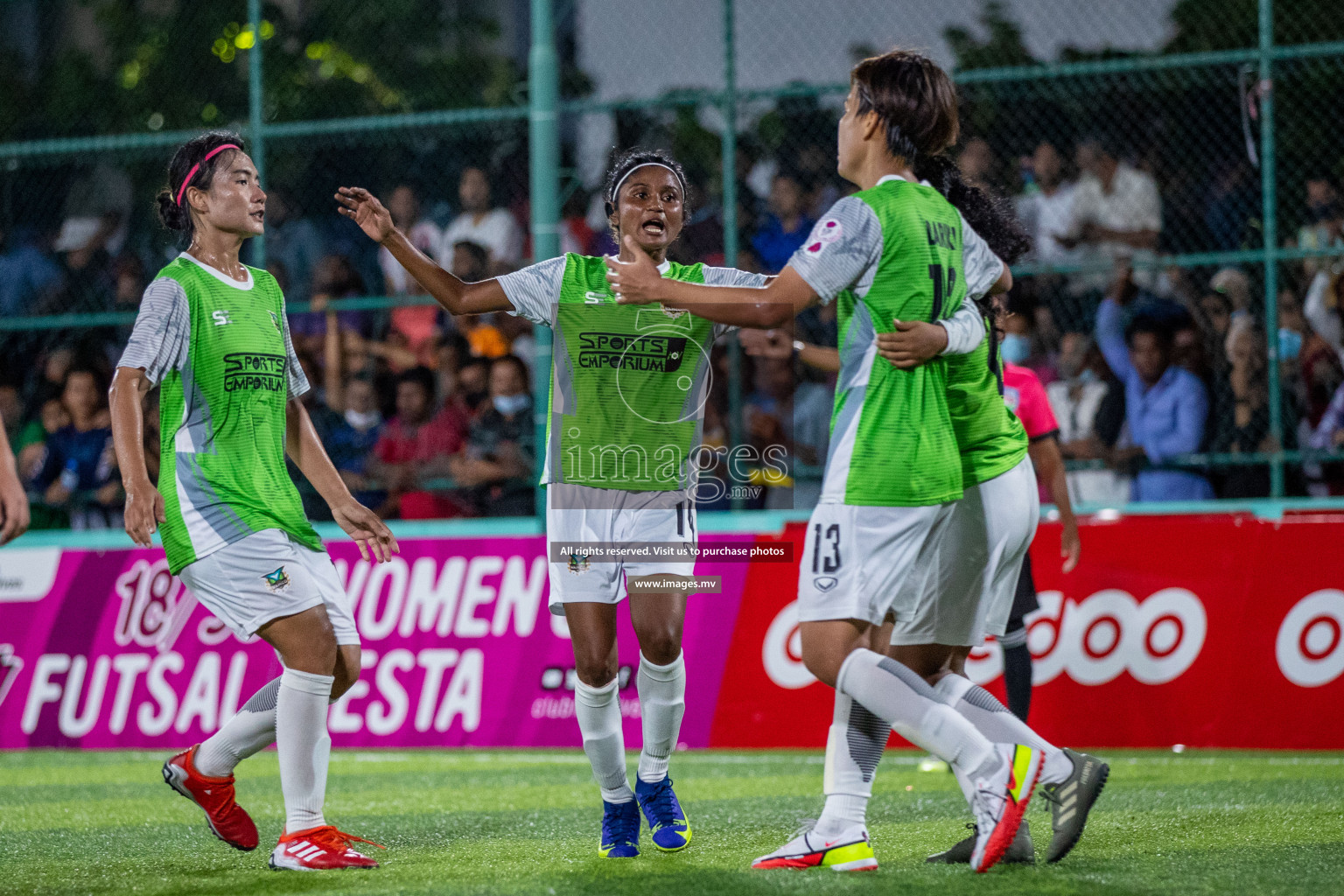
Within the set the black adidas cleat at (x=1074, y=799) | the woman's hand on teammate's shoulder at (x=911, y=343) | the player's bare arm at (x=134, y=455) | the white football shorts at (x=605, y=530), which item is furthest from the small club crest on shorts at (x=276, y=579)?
the black adidas cleat at (x=1074, y=799)

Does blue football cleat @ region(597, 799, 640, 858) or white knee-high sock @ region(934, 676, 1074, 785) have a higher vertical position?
white knee-high sock @ region(934, 676, 1074, 785)

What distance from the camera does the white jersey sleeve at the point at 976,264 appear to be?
4570 millimetres

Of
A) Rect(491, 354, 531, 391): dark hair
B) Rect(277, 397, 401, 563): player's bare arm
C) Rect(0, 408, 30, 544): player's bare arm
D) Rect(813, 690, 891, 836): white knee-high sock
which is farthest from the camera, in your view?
Rect(491, 354, 531, 391): dark hair

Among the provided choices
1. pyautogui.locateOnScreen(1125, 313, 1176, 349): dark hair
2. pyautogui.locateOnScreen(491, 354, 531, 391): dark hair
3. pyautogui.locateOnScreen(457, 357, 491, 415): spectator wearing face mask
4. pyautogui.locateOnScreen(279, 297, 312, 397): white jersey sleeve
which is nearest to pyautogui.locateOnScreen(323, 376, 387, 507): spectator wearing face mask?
pyautogui.locateOnScreen(457, 357, 491, 415): spectator wearing face mask

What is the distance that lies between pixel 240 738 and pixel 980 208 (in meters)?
3.02

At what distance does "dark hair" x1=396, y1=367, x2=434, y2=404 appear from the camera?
1087cm

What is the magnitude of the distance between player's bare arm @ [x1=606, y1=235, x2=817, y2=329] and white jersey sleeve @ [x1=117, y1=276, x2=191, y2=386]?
64.7 inches

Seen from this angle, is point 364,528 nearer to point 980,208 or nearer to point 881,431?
point 881,431

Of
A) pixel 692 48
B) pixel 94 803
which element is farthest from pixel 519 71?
pixel 94 803

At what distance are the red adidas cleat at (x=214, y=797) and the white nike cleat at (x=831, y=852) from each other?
1.90 metres

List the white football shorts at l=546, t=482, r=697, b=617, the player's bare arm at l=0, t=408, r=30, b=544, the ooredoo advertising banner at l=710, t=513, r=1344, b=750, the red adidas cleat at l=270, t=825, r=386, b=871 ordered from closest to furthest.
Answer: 1. the player's bare arm at l=0, t=408, r=30, b=544
2. the red adidas cleat at l=270, t=825, r=386, b=871
3. the white football shorts at l=546, t=482, r=697, b=617
4. the ooredoo advertising banner at l=710, t=513, r=1344, b=750

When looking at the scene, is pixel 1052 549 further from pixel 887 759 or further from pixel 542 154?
pixel 542 154

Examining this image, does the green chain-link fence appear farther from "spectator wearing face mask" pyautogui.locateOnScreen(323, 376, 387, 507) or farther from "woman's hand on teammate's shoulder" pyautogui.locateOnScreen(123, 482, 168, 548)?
"woman's hand on teammate's shoulder" pyautogui.locateOnScreen(123, 482, 168, 548)

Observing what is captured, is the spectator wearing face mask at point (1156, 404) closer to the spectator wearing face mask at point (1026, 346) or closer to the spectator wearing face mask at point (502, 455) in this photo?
the spectator wearing face mask at point (1026, 346)
